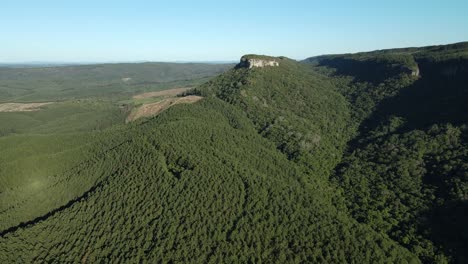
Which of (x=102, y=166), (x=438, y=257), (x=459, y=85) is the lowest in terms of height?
(x=438, y=257)

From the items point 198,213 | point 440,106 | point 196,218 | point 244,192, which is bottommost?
point 196,218

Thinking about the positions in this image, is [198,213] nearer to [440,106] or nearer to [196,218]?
[196,218]

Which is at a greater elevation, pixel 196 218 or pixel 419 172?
pixel 419 172

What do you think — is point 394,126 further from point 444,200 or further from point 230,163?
point 230,163

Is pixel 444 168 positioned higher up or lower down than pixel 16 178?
higher up

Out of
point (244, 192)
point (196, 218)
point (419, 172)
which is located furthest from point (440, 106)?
point (196, 218)

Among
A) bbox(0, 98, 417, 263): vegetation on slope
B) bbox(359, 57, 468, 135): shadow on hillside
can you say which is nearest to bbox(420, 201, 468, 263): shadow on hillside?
bbox(0, 98, 417, 263): vegetation on slope

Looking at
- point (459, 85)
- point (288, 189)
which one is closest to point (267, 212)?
point (288, 189)
